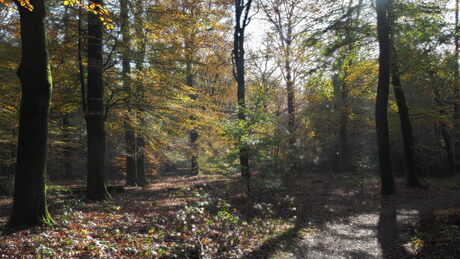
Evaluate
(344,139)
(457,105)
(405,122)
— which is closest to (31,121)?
(405,122)

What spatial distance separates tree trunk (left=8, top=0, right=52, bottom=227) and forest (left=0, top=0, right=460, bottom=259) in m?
0.02

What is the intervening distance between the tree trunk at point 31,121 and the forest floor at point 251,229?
57 centimetres

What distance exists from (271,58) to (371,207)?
56.0 ft

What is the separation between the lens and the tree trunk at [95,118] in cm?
1095

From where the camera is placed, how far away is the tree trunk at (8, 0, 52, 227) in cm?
645

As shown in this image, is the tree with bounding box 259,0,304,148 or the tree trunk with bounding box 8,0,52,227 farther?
the tree with bounding box 259,0,304,148

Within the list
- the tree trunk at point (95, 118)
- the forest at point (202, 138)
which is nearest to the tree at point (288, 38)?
the forest at point (202, 138)

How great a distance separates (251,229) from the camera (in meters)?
8.02

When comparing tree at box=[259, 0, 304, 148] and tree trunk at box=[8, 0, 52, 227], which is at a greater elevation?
tree at box=[259, 0, 304, 148]

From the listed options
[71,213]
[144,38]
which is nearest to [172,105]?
[144,38]

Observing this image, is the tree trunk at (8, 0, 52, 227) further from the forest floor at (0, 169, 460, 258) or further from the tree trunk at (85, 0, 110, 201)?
the tree trunk at (85, 0, 110, 201)

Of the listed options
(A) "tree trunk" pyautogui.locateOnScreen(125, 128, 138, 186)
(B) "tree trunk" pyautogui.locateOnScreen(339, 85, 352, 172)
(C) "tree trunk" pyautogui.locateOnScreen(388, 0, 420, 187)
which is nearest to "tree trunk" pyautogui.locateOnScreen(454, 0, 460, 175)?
(C) "tree trunk" pyautogui.locateOnScreen(388, 0, 420, 187)

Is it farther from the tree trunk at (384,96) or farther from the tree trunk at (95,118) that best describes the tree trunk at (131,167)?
the tree trunk at (384,96)

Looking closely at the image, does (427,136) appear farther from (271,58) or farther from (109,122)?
(109,122)
